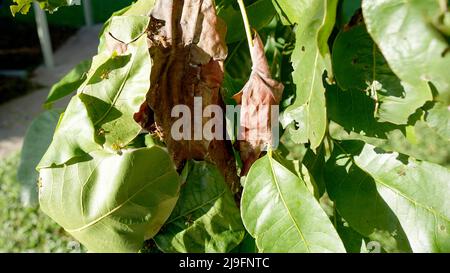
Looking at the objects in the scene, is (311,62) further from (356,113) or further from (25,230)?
(25,230)

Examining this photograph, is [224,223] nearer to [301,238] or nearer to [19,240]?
[301,238]

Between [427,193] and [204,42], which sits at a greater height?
[204,42]

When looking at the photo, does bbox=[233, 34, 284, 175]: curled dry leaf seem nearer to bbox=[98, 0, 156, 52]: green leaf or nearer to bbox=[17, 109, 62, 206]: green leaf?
bbox=[98, 0, 156, 52]: green leaf

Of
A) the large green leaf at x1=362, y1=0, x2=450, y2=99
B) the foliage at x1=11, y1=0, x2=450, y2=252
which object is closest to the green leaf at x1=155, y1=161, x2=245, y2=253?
the foliage at x1=11, y1=0, x2=450, y2=252

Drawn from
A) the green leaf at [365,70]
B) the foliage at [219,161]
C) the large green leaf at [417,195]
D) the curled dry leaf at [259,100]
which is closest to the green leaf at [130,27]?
the foliage at [219,161]

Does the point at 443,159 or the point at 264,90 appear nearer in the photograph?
the point at 264,90

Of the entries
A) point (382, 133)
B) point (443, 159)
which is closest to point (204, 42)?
point (382, 133)
